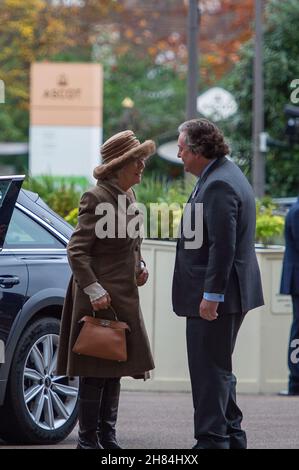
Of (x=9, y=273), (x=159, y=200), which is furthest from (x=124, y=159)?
(x=159, y=200)

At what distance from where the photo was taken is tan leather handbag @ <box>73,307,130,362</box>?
310 inches

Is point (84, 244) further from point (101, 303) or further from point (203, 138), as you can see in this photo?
point (203, 138)

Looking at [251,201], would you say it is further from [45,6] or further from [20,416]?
[45,6]

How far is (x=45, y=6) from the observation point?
51156 millimetres

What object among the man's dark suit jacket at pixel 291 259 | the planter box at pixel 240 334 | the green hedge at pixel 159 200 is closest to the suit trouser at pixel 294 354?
the man's dark suit jacket at pixel 291 259

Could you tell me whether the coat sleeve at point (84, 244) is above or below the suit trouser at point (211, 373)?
above

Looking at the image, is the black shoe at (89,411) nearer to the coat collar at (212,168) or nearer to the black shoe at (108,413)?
the black shoe at (108,413)

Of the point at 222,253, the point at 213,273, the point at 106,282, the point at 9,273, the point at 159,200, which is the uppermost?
the point at 222,253

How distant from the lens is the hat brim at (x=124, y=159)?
318 inches

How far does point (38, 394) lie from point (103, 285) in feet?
4.14

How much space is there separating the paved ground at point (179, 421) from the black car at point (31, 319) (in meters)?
0.21

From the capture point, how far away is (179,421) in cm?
1093

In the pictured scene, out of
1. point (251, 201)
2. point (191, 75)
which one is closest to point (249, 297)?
point (251, 201)

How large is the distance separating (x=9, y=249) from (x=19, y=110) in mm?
44743
